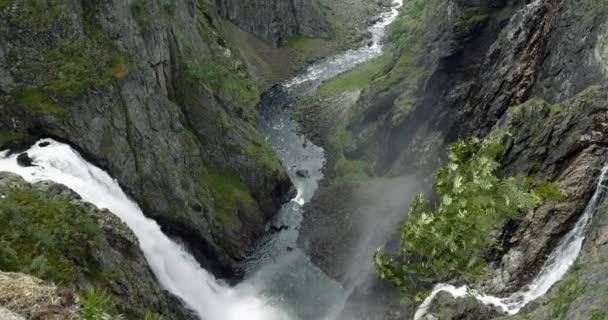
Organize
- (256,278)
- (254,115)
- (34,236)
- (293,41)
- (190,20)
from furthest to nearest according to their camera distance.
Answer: (293,41), (254,115), (190,20), (256,278), (34,236)

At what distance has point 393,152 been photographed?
6862cm

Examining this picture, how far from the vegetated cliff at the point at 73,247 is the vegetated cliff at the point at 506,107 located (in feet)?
67.3

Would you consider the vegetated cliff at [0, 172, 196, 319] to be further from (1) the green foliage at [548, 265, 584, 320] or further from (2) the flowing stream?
(1) the green foliage at [548, 265, 584, 320]

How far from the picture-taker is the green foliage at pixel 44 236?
987 inches

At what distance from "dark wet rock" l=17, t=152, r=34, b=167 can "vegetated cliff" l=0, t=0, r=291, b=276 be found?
270cm

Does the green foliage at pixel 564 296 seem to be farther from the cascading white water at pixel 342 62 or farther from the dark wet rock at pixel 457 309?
the cascading white water at pixel 342 62

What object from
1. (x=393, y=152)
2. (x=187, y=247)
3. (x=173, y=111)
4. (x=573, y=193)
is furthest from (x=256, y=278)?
(x=573, y=193)

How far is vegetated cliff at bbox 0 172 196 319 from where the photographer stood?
26.5 meters

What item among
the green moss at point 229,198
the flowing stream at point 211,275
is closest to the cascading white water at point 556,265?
the flowing stream at point 211,275

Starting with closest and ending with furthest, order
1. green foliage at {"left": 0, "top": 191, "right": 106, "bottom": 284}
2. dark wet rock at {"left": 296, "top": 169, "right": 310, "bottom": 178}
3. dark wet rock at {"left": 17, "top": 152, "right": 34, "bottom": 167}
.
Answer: green foliage at {"left": 0, "top": 191, "right": 106, "bottom": 284} → dark wet rock at {"left": 17, "top": 152, "right": 34, "bottom": 167} → dark wet rock at {"left": 296, "top": 169, "right": 310, "bottom": 178}

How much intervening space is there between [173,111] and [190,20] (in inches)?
965

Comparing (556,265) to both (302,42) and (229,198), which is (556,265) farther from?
(302,42)

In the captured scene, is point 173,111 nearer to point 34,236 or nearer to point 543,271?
point 34,236

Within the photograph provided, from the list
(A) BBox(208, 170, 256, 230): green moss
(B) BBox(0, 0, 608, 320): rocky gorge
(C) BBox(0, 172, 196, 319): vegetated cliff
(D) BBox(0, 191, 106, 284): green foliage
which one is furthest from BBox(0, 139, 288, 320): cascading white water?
(A) BBox(208, 170, 256, 230): green moss
